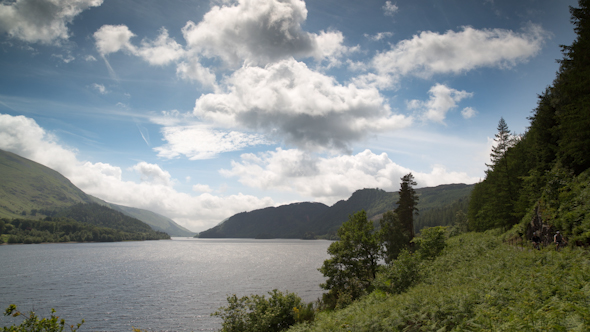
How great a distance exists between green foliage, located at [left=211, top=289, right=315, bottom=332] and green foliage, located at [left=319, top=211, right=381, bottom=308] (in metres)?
6.91

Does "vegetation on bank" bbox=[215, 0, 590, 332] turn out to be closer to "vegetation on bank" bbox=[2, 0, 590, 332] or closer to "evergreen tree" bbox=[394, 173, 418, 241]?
"vegetation on bank" bbox=[2, 0, 590, 332]

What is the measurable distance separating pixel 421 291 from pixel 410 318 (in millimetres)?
4534

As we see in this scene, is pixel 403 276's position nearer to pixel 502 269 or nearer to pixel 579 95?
pixel 502 269

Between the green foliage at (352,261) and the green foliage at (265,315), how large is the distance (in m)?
6.91

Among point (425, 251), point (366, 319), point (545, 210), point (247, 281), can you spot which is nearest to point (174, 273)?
point (247, 281)

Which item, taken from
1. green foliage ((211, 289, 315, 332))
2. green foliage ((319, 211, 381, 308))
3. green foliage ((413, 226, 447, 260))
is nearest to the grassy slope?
green foliage ((211, 289, 315, 332))

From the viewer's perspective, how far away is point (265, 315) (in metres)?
27.3

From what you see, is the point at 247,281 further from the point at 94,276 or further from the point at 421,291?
the point at 421,291

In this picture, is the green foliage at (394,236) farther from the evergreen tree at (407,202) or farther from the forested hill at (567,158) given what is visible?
the forested hill at (567,158)

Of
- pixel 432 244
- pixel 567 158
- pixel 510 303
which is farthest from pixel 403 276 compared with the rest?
pixel 567 158

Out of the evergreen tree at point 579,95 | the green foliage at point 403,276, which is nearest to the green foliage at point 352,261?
the green foliage at point 403,276

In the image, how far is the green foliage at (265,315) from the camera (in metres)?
27.3

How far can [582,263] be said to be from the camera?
13344 mm

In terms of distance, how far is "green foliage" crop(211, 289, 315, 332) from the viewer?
27266mm
